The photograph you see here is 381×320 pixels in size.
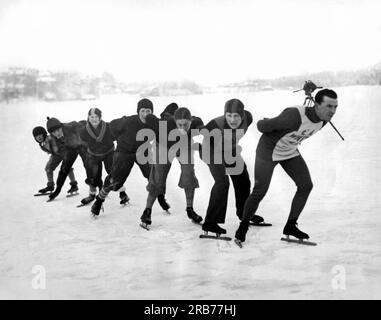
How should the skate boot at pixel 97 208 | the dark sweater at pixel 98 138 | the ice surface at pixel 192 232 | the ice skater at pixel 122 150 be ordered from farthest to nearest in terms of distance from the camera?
the dark sweater at pixel 98 138 → the skate boot at pixel 97 208 → the ice skater at pixel 122 150 → the ice surface at pixel 192 232

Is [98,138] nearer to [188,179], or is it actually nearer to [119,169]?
[119,169]

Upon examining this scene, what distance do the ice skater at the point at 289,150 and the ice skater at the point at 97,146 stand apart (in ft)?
5.21

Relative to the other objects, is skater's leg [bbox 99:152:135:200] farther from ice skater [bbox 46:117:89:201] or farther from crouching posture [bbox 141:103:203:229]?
ice skater [bbox 46:117:89:201]

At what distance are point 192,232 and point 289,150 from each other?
100 centimetres

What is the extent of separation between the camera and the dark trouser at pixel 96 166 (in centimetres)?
423

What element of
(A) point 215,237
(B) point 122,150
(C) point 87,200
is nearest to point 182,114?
(B) point 122,150

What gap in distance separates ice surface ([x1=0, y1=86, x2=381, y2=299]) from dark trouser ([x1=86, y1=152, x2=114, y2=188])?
29cm

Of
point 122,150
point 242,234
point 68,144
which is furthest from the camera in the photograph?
point 68,144

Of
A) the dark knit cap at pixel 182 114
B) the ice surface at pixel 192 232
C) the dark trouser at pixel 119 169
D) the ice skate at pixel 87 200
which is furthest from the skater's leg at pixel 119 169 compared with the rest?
Result: the dark knit cap at pixel 182 114

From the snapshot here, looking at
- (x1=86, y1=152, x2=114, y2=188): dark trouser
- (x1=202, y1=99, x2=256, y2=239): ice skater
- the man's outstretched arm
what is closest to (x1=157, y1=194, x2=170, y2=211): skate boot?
(x1=86, y1=152, x2=114, y2=188): dark trouser

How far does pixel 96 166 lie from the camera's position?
4254mm

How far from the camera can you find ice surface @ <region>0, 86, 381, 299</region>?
→ 2.56 m

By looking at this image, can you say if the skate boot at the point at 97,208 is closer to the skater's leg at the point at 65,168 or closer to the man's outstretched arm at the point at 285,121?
the skater's leg at the point at 65,168

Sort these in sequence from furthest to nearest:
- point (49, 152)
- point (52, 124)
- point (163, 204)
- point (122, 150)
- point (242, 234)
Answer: point (49, 152)
point (52, 124)
point (163, 204)
point (122, 150)
point (242, 234)
